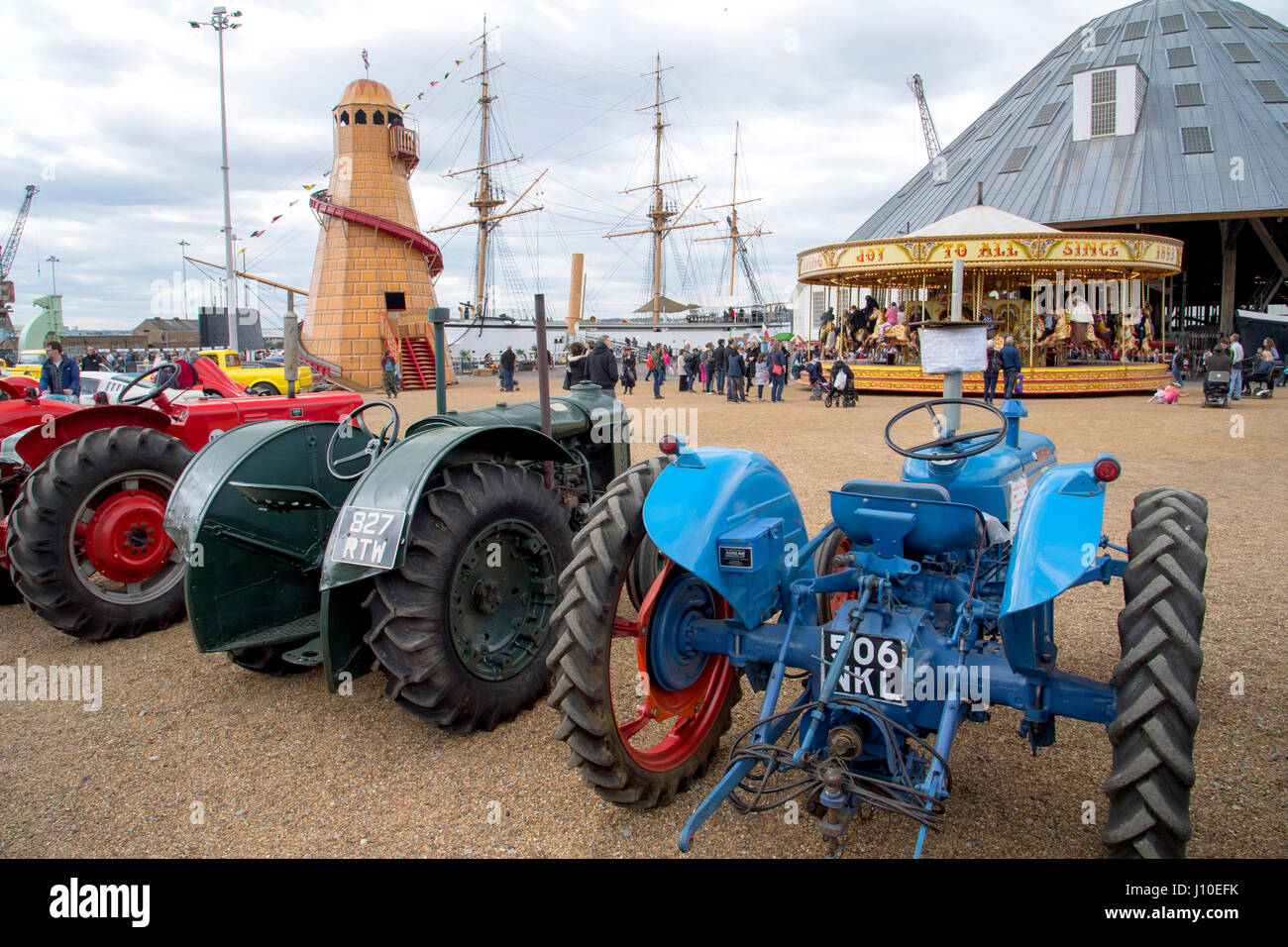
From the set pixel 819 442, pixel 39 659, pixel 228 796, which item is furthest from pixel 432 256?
pixel 228 796

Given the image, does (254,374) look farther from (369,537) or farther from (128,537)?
(369,537)

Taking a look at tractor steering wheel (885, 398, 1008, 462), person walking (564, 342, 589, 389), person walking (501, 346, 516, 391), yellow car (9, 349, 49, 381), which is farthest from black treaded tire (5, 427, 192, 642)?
person walking (501, 346, 516, 391)

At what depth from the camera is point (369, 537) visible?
2.91 m

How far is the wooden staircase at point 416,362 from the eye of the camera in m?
24.1

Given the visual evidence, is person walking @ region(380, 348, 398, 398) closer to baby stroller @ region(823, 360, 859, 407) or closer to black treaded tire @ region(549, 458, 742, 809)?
baby stroller @ region(823, 360, 859, 407)

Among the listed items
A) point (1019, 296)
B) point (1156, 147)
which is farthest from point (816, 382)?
point (1156, 147)

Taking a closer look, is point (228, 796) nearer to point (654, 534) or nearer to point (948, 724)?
point (654, 534)

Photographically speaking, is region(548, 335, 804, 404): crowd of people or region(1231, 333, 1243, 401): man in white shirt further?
region(1231, 333, 1243, 401): man in white shirt

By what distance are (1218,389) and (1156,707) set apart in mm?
17217

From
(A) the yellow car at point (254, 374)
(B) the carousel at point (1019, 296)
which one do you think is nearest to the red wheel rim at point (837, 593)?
(B) the carousel at point (1019, 296)

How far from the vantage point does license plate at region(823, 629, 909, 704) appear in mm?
2166

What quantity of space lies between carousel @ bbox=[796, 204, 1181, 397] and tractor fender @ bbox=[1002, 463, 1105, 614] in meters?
18.1

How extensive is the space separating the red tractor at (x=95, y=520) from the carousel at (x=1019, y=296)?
18.2 m

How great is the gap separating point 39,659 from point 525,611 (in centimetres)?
283
